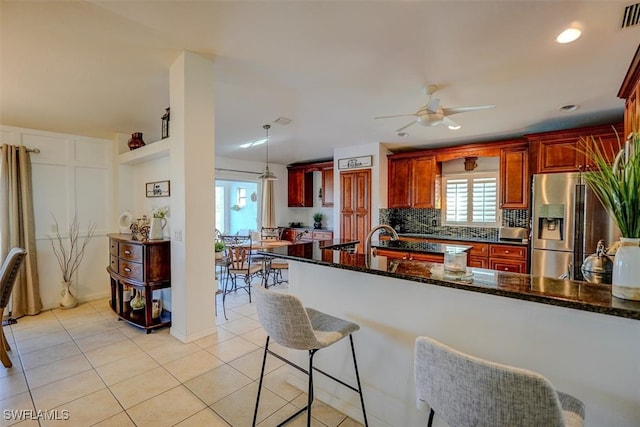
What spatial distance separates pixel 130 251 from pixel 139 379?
4.61 feet

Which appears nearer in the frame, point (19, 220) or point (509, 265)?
point (19, 220)

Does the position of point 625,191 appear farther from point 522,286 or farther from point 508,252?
point 508,252

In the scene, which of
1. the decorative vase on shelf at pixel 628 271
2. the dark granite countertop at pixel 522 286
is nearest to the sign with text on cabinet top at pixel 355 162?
the dark granite countertop at pixel 522 286

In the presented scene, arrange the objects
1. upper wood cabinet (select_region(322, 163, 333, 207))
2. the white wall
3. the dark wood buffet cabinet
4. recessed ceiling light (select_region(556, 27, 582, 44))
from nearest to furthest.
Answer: recessed ceiling light (select_region(556, 27, 582, 44)) < the dark wood buffet cabinet < the white wall < upper wood cabinet (select_region(322, 163, 333, 207))

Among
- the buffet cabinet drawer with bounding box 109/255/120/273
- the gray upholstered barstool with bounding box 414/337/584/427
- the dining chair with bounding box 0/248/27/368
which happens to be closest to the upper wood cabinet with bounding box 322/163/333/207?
the buffet cabinet drawer with bounding box 109/255/120/273

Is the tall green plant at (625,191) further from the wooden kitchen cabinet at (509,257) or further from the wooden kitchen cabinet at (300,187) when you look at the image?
the wooden kitchen cabinet at (300,187)

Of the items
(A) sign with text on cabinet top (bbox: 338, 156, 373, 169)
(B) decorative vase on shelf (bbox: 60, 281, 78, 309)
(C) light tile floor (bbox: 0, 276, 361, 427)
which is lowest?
(C) light tile floor (bbox: 0, 276, 361, 427)

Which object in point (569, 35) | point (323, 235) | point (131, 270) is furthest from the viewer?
point (323, 235)

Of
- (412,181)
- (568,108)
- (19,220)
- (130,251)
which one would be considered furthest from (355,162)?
(19,220)

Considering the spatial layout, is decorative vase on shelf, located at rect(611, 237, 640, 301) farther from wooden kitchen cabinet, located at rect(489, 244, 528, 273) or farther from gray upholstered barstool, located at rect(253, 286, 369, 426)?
wooden kitchen cabinet, located at rect(489, 244, 528, 273)

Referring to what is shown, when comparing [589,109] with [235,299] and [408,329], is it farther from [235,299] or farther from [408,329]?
[235,299]

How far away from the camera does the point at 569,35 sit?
2047mm

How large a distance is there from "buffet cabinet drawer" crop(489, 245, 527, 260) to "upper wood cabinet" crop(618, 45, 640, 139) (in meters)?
1.76

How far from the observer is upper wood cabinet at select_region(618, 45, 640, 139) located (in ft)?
7.86
